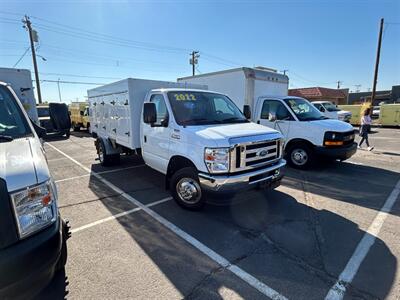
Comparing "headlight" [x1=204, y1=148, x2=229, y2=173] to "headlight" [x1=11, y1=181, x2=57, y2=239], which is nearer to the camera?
"headlight" [x1=11, y1=181, x2=57, y2=239]

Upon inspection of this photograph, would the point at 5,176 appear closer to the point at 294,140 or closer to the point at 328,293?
the point at 328,293

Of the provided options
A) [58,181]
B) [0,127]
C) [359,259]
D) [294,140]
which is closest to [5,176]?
[0,127]

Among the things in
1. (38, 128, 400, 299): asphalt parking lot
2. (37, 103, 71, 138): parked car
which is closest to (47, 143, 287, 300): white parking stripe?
(38, 128, 400, 299): asphalt parking lot

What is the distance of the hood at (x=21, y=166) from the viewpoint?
1.84 meters

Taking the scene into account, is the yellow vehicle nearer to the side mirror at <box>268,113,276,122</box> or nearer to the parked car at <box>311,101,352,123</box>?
the side mirror at <box>268,113,276,122</box>

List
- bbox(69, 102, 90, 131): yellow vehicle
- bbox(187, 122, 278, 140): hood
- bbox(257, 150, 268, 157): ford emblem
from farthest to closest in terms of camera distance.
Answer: bbox(69, 102, 90, 131): yellow vehicle < bbox(257, 150, 268, 157): ford emblem < bbox(187, 122, 278, 140): hood

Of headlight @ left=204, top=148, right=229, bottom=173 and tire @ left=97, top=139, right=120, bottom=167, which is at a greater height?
headlight @ left=204, top=148, right=229, bottom=173

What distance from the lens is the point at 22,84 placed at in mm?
5848

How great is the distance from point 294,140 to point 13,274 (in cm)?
701

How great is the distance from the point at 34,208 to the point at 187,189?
2.70m

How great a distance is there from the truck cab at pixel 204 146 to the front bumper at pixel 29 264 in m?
2.37

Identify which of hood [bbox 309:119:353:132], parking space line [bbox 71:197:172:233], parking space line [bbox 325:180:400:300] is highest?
hood [bbox 309:119:353:132]

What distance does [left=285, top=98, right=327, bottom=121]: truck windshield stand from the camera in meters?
7.25

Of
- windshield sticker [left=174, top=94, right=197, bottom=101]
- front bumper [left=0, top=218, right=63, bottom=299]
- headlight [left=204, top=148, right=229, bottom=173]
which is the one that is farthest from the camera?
windshield sticker [left=174, top=94, right=197, bottom=101]
